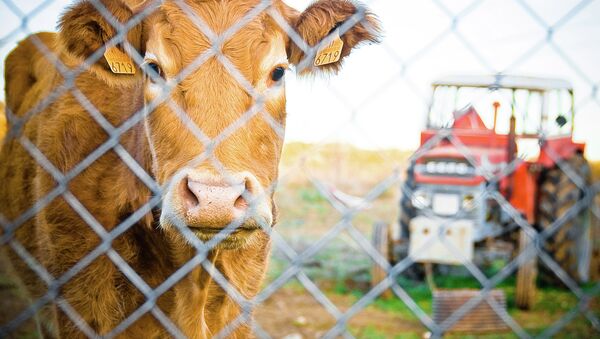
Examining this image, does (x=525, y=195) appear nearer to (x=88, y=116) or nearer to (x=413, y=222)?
(x=413, y=222)

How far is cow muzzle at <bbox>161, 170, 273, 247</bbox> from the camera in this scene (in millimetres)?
1591

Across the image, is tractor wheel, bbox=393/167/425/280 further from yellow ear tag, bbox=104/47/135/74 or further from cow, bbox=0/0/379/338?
yellow ear tag, bbox=104/47/135/74

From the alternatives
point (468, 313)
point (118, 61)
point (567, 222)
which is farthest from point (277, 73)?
point (567, 222)

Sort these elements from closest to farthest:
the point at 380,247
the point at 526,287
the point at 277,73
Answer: the point at 277,73
the point at 526,287
the point at 380,247

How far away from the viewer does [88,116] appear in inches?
96.7

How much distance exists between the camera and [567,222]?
19.3 feet

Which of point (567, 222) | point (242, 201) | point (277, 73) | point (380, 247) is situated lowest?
point (567, 222)

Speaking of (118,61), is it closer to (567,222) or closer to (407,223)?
(407,223)

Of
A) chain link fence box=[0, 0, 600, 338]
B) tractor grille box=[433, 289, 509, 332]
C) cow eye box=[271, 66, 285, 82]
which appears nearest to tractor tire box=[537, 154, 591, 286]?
tractor grille box=[433, 289, 509, 332]

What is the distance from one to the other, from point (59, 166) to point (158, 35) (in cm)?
81

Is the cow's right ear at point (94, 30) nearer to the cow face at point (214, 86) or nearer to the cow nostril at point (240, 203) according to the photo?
the cow face at point (214, 86)

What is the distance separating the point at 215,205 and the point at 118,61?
1031mm

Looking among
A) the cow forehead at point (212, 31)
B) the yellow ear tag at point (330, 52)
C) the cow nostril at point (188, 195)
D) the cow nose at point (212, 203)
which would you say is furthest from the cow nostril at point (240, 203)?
the yellow ear tag at point (330, 52)

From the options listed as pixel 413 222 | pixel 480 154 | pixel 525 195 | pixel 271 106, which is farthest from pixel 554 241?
pixel 271 106
